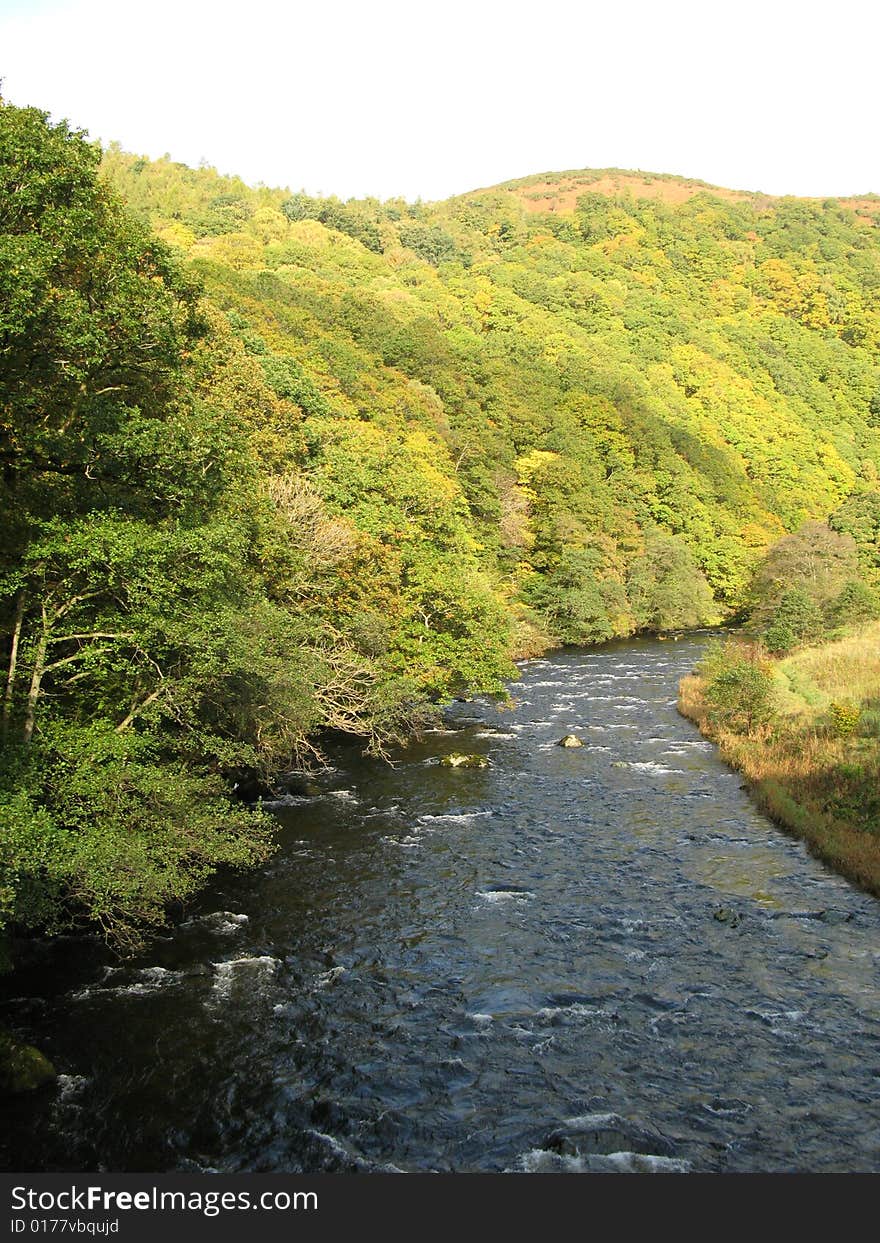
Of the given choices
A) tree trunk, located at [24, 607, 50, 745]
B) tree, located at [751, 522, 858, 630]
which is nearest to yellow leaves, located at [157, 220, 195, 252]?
tree, located at [751, 522, 858, 630]

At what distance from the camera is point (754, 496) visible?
334 feet

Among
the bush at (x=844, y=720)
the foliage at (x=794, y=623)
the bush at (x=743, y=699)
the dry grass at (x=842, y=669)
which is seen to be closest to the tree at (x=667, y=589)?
the foliage at (x=794, y=623)

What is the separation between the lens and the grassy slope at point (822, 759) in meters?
26.0

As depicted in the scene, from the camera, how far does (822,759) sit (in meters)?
31.9

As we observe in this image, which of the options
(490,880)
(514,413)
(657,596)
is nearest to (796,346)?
(514,413)

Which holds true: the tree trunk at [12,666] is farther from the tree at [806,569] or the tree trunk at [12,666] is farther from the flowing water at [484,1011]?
the tree at [806,569]

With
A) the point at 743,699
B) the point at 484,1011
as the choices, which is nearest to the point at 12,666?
the point at 484,1011

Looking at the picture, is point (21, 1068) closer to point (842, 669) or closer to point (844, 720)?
point (844, 720)

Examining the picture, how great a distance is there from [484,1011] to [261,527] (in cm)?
1757

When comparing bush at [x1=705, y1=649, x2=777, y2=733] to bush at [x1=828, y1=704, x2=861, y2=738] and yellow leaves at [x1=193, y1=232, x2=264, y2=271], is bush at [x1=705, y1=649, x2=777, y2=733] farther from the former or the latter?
yellow leaves at [x1=193, y1=232, x2=264, y2=271]

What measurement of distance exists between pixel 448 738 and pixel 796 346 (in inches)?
5547

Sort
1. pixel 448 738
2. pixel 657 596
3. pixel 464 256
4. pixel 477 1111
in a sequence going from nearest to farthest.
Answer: pixel 477 1111 → pixel 448 738 → pixel 657 596 → pixel 464 256

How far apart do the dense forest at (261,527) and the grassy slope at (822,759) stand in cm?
1005

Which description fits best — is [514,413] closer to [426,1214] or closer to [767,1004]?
[767,1004]
